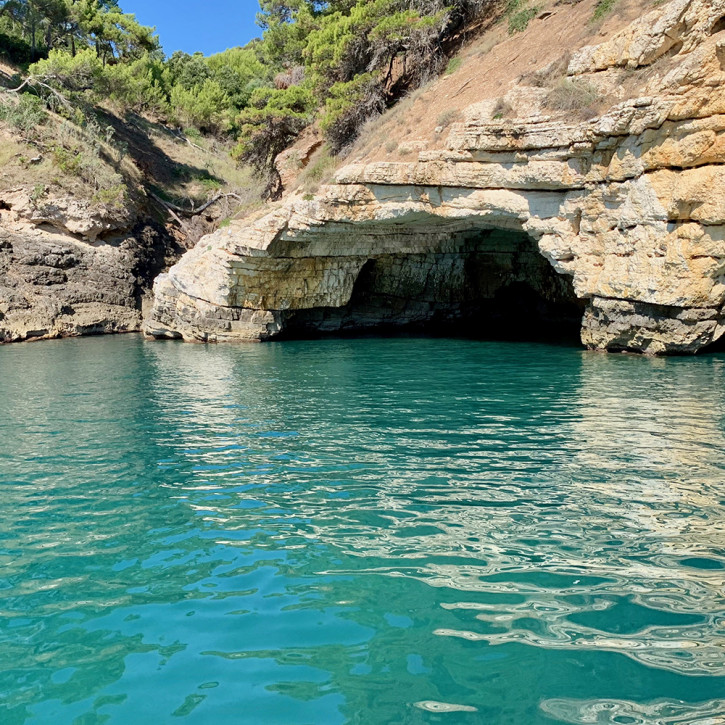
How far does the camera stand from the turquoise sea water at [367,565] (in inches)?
165

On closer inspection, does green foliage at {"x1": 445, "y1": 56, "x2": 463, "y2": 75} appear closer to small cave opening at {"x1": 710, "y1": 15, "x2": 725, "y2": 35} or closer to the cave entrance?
the cave entrance

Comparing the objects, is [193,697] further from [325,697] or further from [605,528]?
[605,528]

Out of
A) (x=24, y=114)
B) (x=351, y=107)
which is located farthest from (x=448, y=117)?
(x=24, y=114)

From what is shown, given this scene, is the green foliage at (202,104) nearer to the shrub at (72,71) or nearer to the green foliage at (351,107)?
the shrub at (72,71)

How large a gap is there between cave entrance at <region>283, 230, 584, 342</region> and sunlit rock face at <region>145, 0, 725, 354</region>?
0.50 ft

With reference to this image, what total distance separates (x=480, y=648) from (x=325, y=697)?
3.79 feet

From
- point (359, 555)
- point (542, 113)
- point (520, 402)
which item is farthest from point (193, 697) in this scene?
point (542, 113)

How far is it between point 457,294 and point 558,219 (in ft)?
36.9

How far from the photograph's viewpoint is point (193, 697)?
4.17 metres

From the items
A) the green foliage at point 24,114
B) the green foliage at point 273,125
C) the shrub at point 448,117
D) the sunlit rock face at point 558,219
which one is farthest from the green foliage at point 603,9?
the green foliage at point 24,114

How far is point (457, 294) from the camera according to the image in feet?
103

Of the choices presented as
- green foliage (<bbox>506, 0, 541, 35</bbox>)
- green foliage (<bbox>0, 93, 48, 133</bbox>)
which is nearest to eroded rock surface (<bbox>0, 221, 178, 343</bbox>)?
green foliage (<bbox>0, 93, 48, 133</bbox>)

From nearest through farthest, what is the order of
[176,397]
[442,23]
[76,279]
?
1. [176,397]
2. [442,23]
3. [76,279]

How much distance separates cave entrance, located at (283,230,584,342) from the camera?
95.1 feet
